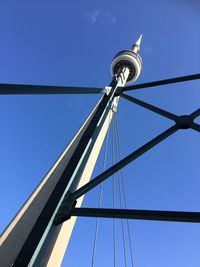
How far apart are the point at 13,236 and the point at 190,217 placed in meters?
11.4

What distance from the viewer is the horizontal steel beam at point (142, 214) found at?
3770mm

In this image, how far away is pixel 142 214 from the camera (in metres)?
3.90

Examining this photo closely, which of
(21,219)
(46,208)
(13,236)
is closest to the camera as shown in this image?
(46,208)

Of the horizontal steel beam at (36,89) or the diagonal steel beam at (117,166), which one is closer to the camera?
the horizontal steel beam at (36,89)

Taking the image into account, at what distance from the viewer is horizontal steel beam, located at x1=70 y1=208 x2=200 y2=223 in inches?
148

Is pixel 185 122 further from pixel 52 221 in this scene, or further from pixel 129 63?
pixel 129 63

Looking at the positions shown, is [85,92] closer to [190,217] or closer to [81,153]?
[81,153]

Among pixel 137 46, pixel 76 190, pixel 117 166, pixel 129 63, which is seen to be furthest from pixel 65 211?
pixel 137 46

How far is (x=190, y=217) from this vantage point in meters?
3.78

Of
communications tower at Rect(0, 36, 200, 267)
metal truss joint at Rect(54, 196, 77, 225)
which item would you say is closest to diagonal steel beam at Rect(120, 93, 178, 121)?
communications tower at Rect(0, 36, 200, 267)

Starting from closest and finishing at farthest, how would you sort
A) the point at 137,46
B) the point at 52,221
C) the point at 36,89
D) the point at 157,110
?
the point at 52,221 < the point at 36,89 < the point at 157,110 < the point at 137,46

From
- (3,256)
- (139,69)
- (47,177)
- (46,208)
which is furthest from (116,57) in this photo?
(46,208)

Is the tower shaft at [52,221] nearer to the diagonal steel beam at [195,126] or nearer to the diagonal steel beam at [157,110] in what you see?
the diagonal steel beam at [157,110]

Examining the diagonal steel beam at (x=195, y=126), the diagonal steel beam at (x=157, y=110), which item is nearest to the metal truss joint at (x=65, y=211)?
the diagonal steel beam at (x=195, y=126)
